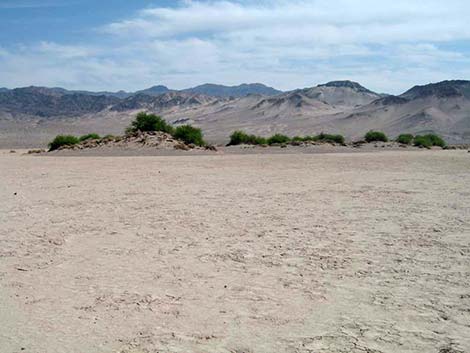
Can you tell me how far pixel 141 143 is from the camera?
4053 cm

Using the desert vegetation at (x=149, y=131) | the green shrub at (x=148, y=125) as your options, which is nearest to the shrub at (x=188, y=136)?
the desert vegetation at (x=149, y=131)

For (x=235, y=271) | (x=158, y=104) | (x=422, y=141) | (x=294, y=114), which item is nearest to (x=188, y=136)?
(x=422, y=141)

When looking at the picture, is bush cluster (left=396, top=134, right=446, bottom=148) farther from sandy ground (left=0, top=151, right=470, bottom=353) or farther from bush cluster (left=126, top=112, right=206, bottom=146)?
sandy ground (left=0, top=151, right=470, bottom=353)

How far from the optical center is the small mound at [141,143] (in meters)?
40.1

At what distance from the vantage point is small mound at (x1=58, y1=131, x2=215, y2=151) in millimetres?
40094

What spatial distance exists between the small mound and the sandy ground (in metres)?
22.1

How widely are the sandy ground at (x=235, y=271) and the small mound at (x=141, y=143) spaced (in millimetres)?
22058

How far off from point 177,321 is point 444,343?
9.44ft

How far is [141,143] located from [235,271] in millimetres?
32442

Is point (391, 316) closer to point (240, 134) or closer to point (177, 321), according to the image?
point (177, 321)

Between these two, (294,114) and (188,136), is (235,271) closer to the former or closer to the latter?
(188,136)

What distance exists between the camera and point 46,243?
426 inches

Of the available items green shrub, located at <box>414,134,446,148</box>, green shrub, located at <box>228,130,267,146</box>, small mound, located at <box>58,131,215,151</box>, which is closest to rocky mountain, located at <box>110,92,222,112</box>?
green shrub, located at <box>414,134,446,148</box>

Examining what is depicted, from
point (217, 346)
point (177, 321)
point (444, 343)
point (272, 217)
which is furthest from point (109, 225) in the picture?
point (444, 343)
